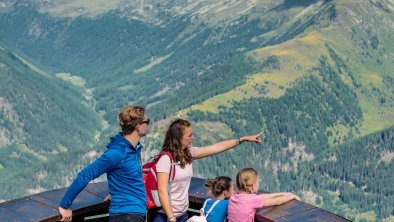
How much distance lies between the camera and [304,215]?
31344mm

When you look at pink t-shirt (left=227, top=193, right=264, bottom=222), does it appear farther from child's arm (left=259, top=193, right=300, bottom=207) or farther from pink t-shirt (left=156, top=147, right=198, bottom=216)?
pink t-shirt (left=156, top=147, right=198, bottom=216)

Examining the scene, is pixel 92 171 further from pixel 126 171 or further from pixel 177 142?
pixel 177 142

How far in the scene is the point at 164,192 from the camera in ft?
101

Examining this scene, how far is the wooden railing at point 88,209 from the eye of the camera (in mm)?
30578

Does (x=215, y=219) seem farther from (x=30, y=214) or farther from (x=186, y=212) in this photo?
(x=30, y=214)

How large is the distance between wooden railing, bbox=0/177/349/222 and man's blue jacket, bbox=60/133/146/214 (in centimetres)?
175

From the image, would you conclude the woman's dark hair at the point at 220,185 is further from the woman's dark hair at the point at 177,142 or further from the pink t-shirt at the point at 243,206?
the woman's dark hair at the point at 177,142

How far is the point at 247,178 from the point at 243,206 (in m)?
1.15

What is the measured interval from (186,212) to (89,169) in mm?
5725

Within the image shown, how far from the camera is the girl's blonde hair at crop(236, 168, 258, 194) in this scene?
3108cm

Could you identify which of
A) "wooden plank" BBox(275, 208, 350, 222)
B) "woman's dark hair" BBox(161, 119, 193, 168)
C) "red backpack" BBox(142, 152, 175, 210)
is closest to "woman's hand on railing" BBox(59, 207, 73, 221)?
"red backpack" BBox(142, 152, 175, 210)

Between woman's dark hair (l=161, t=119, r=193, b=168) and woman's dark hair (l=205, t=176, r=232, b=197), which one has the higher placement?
woman's dark hair (l=161, t=119, r=193, b=168)

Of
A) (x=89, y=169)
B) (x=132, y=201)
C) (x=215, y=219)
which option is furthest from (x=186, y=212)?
(x=89, y=169)

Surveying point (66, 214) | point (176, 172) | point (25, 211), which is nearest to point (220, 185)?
point (176, 172)
